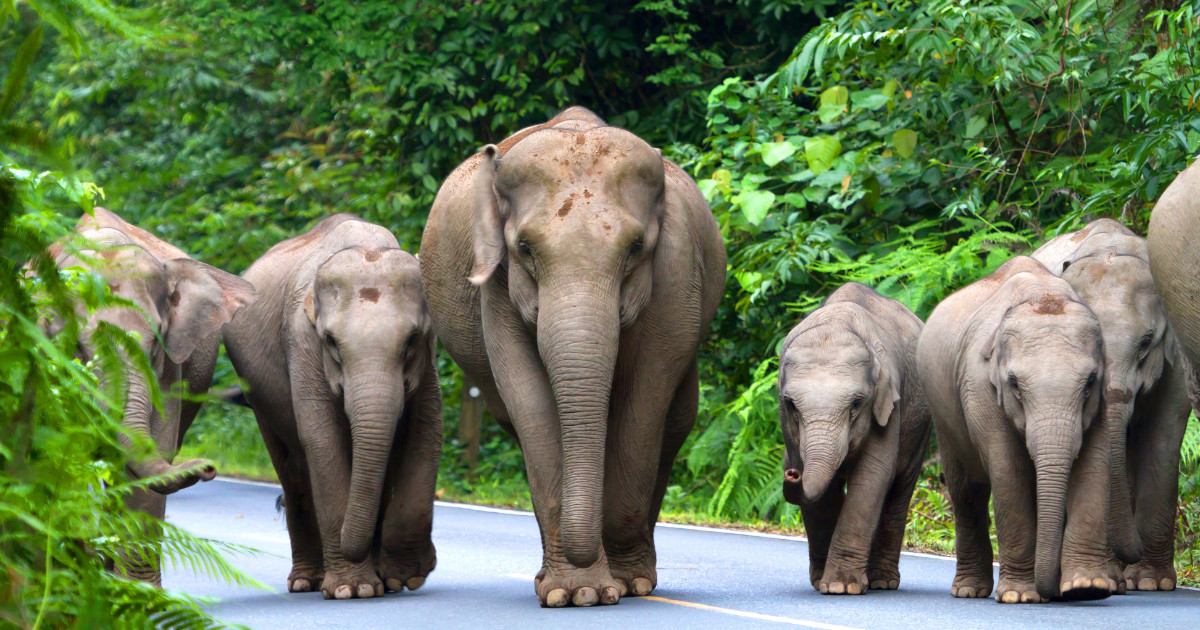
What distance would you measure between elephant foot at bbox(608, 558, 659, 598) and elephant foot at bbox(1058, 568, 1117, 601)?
2150 millimetres

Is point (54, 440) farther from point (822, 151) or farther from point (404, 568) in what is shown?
point (822, 151)

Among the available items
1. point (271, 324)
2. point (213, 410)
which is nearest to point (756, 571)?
point (271, 324)

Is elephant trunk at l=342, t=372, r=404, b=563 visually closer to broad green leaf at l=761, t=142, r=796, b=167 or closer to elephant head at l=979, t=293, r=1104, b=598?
elephant head at l=979, t=293, r=1104, b=598

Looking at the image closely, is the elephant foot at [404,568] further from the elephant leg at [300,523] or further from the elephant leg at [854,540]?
the elephant leg at [854,540]

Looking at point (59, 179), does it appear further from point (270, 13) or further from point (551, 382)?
point (270, 13)

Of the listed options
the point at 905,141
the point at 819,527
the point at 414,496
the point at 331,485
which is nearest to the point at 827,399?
the point at 819,527

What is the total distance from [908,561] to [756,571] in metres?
1.61

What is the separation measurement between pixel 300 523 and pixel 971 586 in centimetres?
409

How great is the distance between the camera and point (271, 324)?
9.83 metres

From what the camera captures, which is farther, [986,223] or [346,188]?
[346,188]

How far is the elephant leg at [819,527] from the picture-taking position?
9.12m

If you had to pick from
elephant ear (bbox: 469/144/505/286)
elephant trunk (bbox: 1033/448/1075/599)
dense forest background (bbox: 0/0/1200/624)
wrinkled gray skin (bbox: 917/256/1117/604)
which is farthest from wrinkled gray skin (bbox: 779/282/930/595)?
dense forest background (bbox: 0/0/1200/624)

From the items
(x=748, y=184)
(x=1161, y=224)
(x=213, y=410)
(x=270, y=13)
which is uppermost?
(x=270, y=13)

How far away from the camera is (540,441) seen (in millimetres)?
7723
